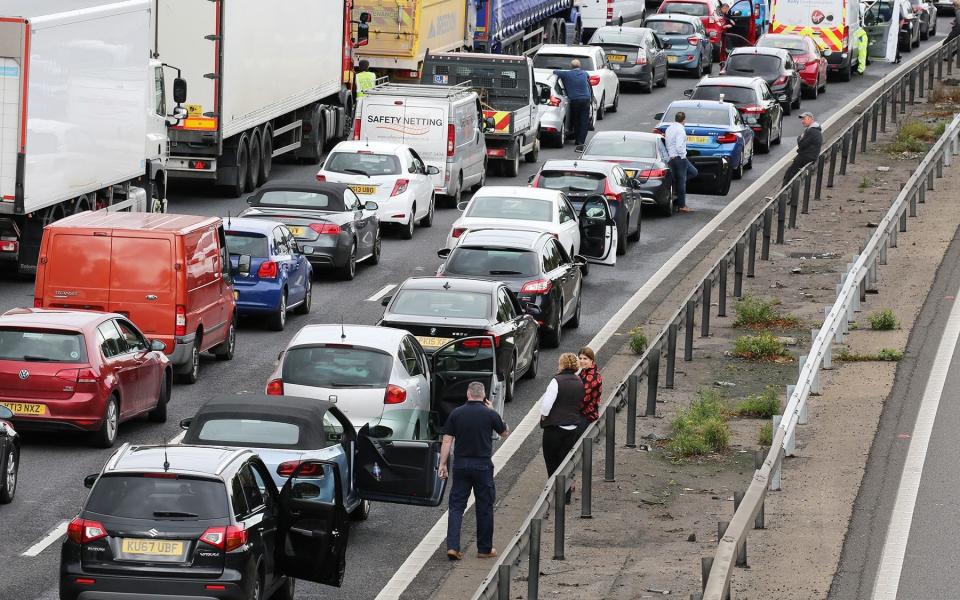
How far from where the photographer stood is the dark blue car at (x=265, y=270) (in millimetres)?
23516

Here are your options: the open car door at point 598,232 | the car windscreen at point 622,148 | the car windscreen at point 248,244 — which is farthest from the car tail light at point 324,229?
the car windscreen at point 622,148

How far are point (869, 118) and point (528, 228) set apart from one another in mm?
15163

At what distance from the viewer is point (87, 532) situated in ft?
39.2

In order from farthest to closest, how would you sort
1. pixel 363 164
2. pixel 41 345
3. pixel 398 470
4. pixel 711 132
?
pixel 711 132
pixel 363 164
pixel 41 345
pixel 398 470

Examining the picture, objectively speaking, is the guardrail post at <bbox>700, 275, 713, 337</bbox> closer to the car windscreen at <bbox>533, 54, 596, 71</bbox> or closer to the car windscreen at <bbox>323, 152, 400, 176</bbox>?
the car windscreen at <bbox>323, 152, 400, 176</bbox>

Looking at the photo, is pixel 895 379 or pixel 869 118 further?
pixel 869 118

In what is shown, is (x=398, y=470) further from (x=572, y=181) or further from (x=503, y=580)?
(x=572, y=181)

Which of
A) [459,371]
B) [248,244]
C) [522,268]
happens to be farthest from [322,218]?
[459,371]

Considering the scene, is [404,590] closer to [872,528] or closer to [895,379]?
[872,528]

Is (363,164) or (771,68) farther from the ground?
(771,68)

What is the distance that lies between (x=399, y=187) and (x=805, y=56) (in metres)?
21.4

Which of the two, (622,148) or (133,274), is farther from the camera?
(622,148)

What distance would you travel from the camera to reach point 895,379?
18500 mm

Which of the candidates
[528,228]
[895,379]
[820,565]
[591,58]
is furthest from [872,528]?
[591,58]
